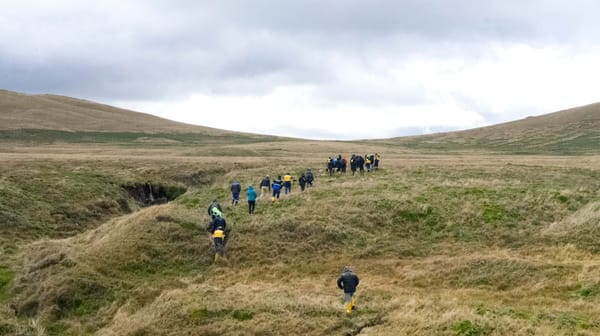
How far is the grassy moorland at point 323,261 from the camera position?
18.5m

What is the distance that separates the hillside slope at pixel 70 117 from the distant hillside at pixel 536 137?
6105cm

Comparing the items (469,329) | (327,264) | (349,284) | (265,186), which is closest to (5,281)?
(327,264)

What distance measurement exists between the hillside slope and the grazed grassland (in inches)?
3546

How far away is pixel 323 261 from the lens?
2605 centimetres

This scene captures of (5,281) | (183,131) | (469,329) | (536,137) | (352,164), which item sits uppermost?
(183,131)

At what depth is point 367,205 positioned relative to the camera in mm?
32594

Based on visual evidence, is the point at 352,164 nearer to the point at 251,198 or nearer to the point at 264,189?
the point at 264,189

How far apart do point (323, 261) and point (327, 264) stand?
46cm

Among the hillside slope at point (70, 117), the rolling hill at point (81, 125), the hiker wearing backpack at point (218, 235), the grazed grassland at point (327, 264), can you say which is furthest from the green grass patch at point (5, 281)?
the hillside slope at point (70, 117)

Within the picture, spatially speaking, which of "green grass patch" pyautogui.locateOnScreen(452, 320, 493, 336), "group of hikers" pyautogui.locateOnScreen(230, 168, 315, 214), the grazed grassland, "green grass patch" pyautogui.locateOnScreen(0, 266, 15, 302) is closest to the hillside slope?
the grazed grassland

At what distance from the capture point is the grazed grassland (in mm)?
18406

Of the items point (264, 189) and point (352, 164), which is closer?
point (264, 189)

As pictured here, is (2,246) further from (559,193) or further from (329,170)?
(559,193)

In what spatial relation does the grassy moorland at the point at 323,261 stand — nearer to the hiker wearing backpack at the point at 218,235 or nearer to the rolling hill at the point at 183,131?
the hiker wearing backpack at the point at 218,235
